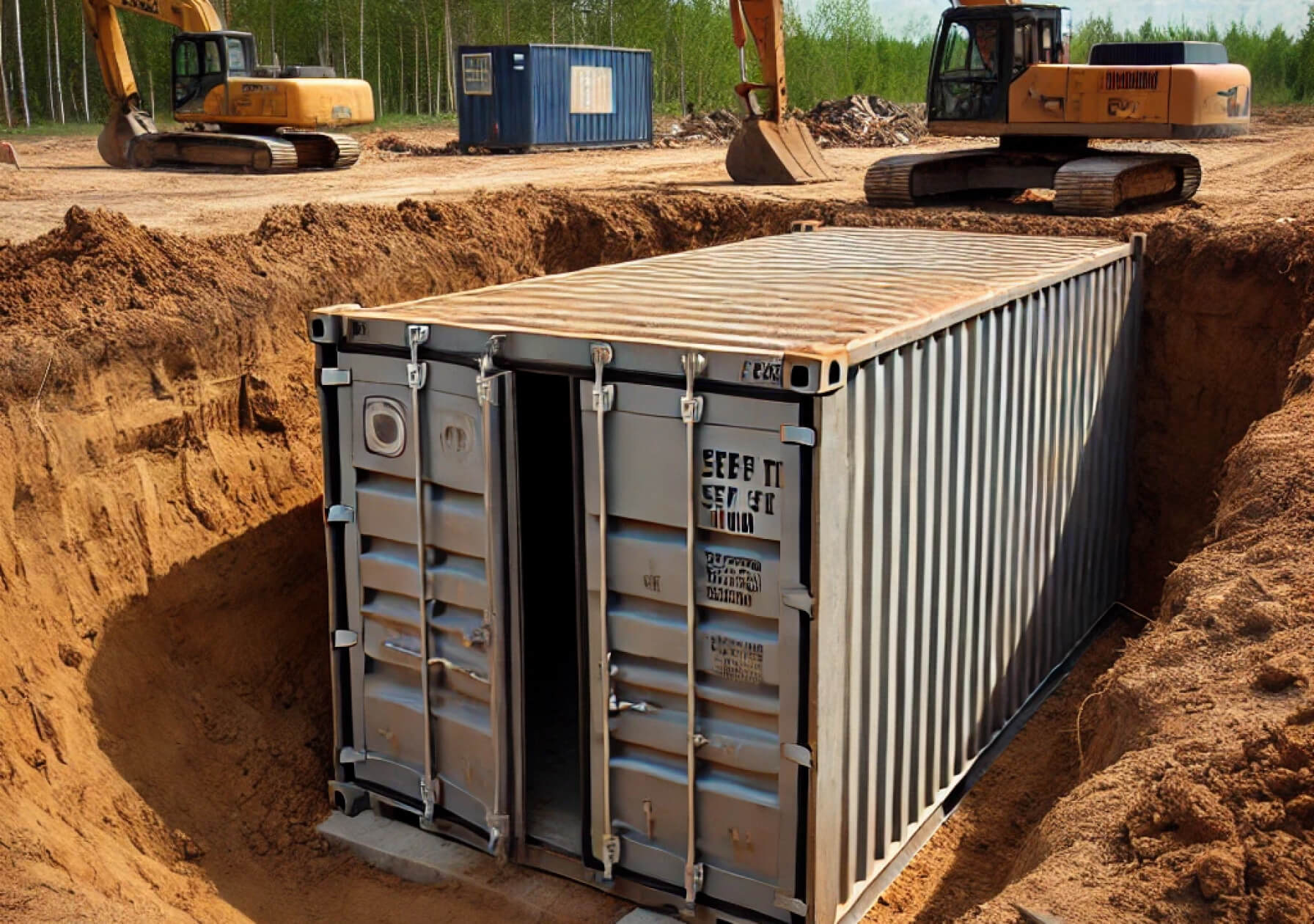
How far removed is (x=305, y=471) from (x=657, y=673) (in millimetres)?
4687

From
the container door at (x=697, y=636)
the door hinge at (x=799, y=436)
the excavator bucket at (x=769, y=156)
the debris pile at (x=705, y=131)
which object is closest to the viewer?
A: the door hinge at (x=799, y=436)

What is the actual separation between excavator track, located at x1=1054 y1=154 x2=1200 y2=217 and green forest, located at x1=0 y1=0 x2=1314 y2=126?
3071cm

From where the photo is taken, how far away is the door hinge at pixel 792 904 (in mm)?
6047

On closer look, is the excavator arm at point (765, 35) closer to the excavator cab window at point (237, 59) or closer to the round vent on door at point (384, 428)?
the excavator cab window at point (237, 59)

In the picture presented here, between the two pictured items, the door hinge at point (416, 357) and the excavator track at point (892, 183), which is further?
the excavator track at point (892, 183)

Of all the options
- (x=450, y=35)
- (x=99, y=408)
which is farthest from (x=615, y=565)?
(x=450, y=35)

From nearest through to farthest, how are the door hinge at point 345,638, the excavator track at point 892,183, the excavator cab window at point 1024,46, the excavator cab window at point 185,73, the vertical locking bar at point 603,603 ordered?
the vertical locking bar at point 603,603, the door hinge at point 345,638, the excavator cab window at point 1024,46, the excavator track at point 892,183, the excavator cab window at point 185,73

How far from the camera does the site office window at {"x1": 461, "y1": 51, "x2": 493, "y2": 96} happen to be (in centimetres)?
3228

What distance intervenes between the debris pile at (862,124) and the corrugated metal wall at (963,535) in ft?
82.9

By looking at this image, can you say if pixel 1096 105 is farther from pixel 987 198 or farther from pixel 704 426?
pixel 704 426

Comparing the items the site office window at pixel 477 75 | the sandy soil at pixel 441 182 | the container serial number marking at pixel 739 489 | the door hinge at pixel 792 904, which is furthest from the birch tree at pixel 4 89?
the door hinge at pixel 792 904

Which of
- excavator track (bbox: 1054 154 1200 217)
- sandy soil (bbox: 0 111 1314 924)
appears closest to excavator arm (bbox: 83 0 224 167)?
sandy soil (bbox: 0 111 1314 924)

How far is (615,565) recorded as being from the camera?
20.5ft

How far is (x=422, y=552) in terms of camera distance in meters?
6.77
